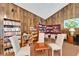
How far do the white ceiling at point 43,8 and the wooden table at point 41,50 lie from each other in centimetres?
39

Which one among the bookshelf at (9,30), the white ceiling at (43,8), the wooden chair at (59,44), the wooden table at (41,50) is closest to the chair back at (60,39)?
the wooden chair at (59,44)

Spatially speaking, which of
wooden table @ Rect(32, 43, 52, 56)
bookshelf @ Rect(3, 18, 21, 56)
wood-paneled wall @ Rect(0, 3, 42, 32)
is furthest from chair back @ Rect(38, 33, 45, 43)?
bookshelf @ Rect(3, 18, 21, 56)

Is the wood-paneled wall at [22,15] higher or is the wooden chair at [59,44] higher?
the wood-paneled wall at [22,15]

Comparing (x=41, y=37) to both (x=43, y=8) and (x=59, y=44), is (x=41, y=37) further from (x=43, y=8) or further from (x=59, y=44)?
(x=43, y=8)

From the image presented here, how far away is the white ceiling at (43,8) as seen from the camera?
Answer: 7.16 feet

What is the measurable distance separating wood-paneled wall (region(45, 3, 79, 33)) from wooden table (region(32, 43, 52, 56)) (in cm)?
32

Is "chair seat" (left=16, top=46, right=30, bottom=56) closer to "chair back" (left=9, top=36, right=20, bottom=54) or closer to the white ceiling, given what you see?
"chair back" (left=9, top=36, right=20, bottom=54)

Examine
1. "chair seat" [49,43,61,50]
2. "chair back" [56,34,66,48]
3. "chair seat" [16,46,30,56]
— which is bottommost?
"chair seat" [16,46,30,56]

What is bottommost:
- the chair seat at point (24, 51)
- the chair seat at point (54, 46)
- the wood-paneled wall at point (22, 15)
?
the chair seat at point (24, 51)

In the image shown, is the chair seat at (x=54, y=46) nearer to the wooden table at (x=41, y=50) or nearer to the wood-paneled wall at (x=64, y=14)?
the wooden table at (x=41, y=50)

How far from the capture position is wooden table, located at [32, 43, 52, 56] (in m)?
2.19

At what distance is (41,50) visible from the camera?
2197mm

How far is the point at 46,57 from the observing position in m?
2.22

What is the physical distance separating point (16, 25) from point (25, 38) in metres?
0.21
